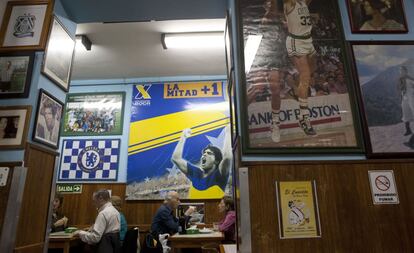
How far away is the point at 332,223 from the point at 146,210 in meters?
4.02

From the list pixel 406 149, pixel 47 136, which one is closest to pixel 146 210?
pixel 47 136

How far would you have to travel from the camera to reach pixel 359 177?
Answer: 184cm

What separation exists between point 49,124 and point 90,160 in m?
3.31

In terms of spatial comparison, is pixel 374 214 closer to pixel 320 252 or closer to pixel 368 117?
pixel 320 252

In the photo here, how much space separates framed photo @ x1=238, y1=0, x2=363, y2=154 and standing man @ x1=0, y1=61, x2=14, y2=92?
5.86 ft

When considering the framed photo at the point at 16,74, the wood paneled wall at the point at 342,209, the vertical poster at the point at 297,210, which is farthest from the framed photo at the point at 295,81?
the framed photo at the point at 16,74

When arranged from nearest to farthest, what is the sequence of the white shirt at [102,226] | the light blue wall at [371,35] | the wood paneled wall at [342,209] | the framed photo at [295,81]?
the wood paneled wall at [342,209]
the framed photo at [295,81]
the light blue wall at [371,35]
the white shirt at [102,226]

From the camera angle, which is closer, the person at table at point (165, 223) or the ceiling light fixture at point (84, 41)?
the person at table at point (165, 223)

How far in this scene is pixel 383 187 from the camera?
183cm

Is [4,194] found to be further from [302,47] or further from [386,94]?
[386,94]

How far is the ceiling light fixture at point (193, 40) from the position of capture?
451 cm

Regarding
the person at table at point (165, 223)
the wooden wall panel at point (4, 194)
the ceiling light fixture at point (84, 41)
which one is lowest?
the person at table at point (165, 223)

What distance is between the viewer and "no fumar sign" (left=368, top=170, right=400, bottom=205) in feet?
5.91

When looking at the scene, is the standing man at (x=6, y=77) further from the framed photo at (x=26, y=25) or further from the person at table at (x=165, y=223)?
the person at table at (x=165, y=223)
